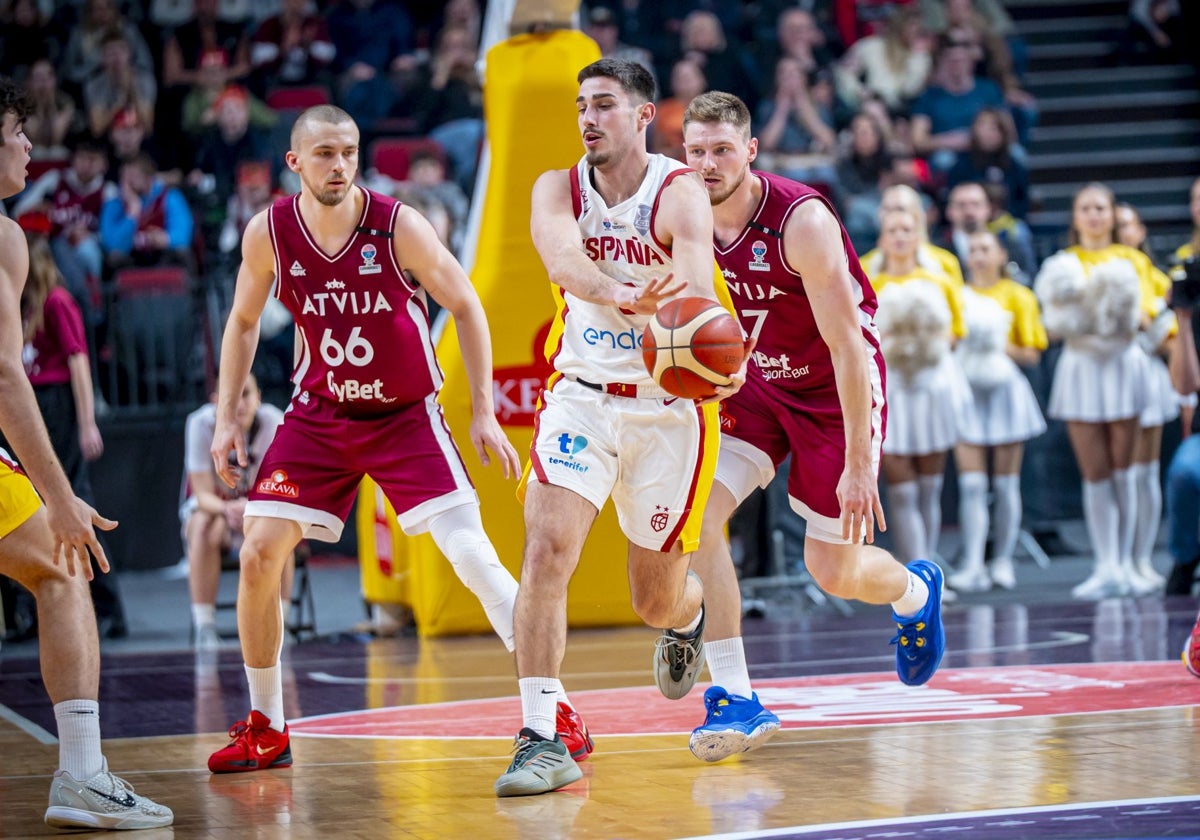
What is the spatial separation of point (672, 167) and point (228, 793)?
232cm

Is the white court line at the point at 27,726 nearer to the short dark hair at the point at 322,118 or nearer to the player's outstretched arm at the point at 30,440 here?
the player's outstretched arm at the point at 30,440

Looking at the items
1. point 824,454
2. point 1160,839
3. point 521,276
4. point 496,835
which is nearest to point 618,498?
point 824,454

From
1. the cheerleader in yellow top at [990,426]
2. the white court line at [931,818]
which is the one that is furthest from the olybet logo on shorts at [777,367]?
the cheerleader in yellow top at [990,426]

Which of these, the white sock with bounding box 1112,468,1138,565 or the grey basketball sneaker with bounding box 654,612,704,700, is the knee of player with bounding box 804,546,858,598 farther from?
the white sock with bounding box 1112,468,1138,565

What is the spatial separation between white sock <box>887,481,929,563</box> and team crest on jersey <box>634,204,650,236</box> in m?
5.27

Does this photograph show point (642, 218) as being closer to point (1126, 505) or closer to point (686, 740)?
point (686, 740)

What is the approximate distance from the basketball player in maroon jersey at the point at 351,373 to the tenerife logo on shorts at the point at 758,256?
0.94 m

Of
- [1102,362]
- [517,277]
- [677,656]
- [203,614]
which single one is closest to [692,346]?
[677,656]

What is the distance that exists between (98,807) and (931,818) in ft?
7.29

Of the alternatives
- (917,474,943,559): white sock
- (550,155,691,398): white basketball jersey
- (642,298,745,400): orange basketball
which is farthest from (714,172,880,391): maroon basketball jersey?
(917,474,943,559): white sock

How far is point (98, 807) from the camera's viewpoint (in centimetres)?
459

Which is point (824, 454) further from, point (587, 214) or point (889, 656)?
point (889, 656)

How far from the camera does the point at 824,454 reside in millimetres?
5676

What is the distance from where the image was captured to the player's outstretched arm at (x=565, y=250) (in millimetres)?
4758
